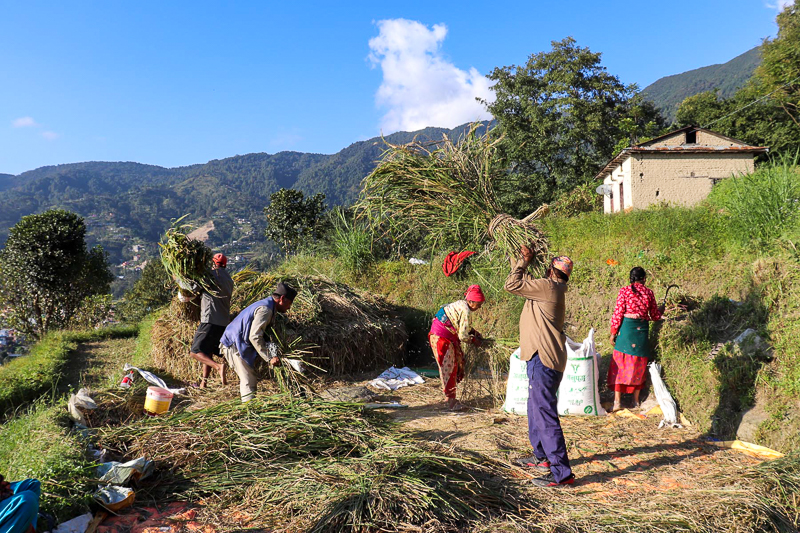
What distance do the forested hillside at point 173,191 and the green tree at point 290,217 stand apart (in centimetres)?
2573

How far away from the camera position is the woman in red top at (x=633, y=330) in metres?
4.88

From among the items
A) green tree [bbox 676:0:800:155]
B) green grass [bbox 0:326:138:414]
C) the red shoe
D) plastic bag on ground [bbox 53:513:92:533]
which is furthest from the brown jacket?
green tree [bbox 676:0:800:155]

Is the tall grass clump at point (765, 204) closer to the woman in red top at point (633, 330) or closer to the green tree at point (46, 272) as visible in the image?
the woman in red top at point (633, 330)

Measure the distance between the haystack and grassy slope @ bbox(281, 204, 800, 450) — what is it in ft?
3.57

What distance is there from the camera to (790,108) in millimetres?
25500

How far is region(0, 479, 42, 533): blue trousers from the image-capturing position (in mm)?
2281

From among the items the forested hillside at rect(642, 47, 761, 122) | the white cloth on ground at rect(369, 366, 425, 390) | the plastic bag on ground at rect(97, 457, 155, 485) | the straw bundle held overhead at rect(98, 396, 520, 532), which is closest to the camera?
the straw bundle held overhead at rect(98, 396, 520, 532)

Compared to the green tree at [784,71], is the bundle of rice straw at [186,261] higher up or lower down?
lower down

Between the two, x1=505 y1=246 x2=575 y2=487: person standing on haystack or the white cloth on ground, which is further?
the white cloth on ground

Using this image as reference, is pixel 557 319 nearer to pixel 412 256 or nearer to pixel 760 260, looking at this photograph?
pixel 760 260

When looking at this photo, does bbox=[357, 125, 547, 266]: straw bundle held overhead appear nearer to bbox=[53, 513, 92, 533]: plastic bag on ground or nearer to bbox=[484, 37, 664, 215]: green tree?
bbox=[53, 513, 92, 533]: plastic bag on ground

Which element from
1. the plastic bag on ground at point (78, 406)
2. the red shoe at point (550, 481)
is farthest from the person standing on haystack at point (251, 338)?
the red shoe at point (550, 481)

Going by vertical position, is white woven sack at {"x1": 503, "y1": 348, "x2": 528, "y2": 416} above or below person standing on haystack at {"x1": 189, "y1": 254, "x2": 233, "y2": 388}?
below

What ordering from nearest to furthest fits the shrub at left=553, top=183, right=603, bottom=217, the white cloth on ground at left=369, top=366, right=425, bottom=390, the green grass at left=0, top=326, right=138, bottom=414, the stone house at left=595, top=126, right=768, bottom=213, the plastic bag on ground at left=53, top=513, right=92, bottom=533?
1. the plastic bag on ground at left=53, top=513, right=92, bottom=533
2. the green grass at left=0, top=326, right=138, bottom=414
3. the white cloth on ground at left=369, top=366, right=425, bottom=390
4. the stone house at left=595, top=126, right=768, bottom=213
5. the shrub at left=553, top=183, right=603, bottom=217
